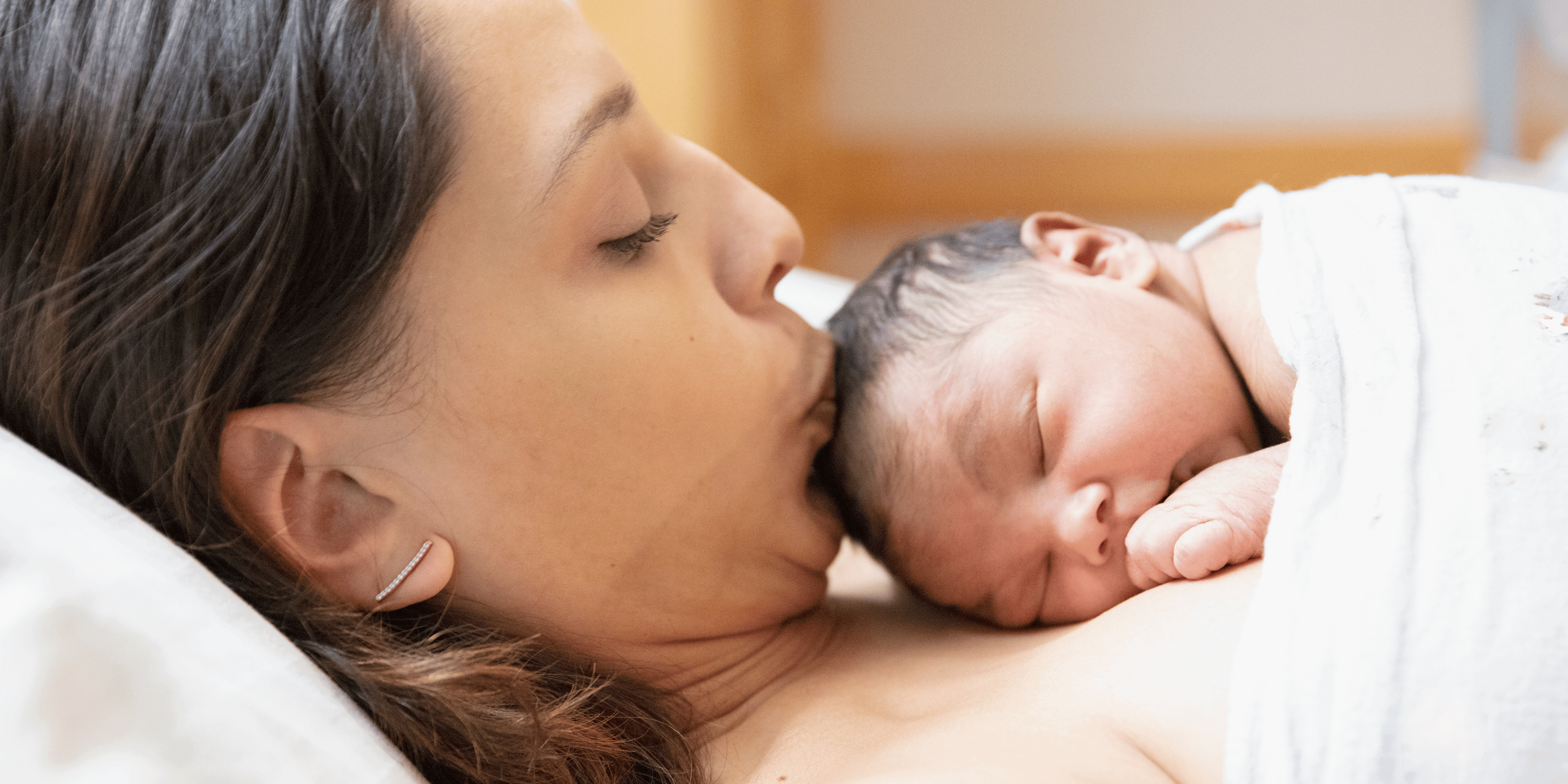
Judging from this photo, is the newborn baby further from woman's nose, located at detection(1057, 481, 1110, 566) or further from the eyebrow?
the eyebrow

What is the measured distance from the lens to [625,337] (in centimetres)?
81

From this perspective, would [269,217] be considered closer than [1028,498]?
Yes

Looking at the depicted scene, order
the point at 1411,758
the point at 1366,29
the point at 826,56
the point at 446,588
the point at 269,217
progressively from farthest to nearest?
the point at 826,56 → the point at 1366,29 → the point at 446,588 → the point at 269,217 → the point at 1411,758

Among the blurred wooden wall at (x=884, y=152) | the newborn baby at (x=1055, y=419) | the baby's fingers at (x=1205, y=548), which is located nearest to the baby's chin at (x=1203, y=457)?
the newborn baby at (x=1055, y=419)

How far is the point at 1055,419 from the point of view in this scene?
3.00 feet

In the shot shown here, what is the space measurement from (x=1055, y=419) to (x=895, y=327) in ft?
0.59

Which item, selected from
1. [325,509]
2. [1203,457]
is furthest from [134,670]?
[1203,457]

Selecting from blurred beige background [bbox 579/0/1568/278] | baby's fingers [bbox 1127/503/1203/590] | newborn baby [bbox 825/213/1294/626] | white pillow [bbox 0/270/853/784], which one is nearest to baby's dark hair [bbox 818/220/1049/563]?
newborn baby [bbox 825/213/1294/626]

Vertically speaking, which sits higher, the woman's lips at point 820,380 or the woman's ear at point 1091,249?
the woman's ear at point 1091,249

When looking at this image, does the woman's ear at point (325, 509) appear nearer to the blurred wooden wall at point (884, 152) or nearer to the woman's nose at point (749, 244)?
the woman's nose at point (749, 244)

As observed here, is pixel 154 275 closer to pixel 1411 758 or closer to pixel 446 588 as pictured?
pixel 446 588

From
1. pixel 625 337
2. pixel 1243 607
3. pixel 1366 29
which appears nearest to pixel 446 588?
pixel 625 337

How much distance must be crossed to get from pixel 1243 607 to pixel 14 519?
752mm

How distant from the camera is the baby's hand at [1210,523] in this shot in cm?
78
